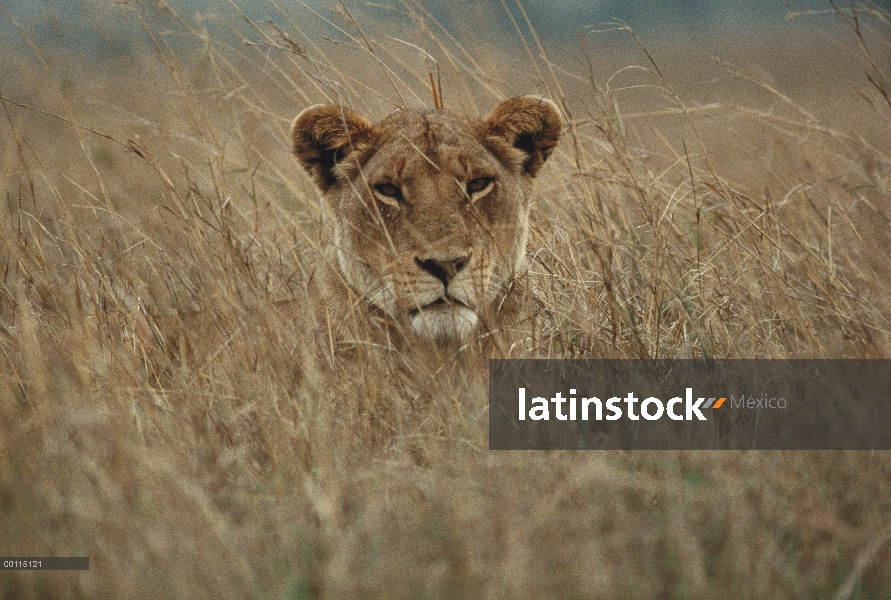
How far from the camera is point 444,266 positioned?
3.79 metres

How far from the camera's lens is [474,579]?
2.32 m

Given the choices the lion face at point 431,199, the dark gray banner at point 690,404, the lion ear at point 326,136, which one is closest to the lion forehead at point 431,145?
the lion face at point 431,199

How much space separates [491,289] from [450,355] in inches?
16.0

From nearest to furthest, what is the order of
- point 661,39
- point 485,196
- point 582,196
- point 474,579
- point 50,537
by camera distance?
point 474,579
point 50,537
point 485,196
point 582,196
point 661,39

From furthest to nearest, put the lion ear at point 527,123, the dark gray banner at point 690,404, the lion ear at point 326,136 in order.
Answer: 1. the lion ear at point 527,123
2. the lion ear at point 326,136
3. the dark gray banner at point 690,404

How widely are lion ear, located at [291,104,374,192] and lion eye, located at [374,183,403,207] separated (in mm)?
264

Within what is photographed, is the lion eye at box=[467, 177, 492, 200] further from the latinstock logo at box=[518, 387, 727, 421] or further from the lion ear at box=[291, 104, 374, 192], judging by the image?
the latinstock logo at box=[518, 387, 727, 421]

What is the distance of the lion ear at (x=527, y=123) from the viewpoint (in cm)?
449

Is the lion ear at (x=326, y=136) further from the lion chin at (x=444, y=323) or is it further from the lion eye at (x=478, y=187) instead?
the lion chin at (x=444, y=323)

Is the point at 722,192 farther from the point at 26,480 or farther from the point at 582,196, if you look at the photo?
the point at 26,480

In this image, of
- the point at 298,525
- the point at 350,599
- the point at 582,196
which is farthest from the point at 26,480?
the point at 582,196
